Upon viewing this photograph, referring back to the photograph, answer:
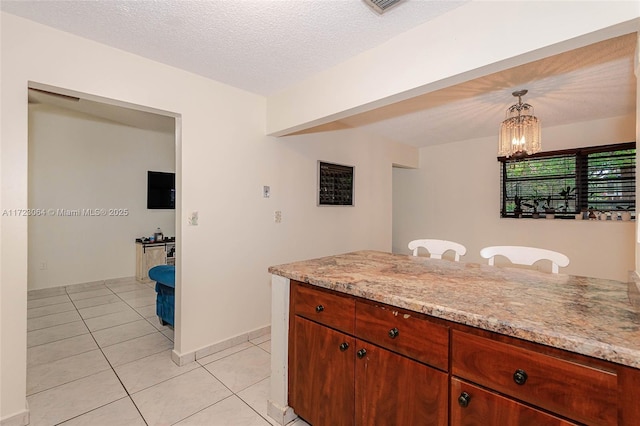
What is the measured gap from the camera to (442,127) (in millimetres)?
3994

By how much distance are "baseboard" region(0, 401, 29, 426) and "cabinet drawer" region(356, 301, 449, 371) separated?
206cm

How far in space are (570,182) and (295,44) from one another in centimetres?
→ 390

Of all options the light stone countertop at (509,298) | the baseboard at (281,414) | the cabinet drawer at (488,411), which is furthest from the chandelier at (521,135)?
the baseboard at (281,414)

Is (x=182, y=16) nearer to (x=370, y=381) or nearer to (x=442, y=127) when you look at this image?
(x=370, y=381)

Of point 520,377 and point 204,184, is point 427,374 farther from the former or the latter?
point 204,184

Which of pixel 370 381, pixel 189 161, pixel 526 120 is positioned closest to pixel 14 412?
pixel 189 161

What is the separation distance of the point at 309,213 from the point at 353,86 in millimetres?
1641

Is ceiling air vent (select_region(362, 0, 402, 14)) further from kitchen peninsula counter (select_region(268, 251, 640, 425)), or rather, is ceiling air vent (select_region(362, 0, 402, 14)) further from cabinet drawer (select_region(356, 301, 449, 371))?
cabinet drawer (select_region(356, 301, 449, 371))

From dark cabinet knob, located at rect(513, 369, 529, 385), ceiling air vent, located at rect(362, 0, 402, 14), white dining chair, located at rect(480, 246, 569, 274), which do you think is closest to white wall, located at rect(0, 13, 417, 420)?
ceiling air vent, located at rect(362, 0, 402, 14)

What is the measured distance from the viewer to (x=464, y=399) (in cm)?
108

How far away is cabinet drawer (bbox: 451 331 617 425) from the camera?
845mm

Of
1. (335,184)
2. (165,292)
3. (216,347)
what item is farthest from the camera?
(335,184)

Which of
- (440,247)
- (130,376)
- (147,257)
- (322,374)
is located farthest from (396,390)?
(147,257)

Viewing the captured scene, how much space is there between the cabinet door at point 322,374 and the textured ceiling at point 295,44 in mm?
1759
